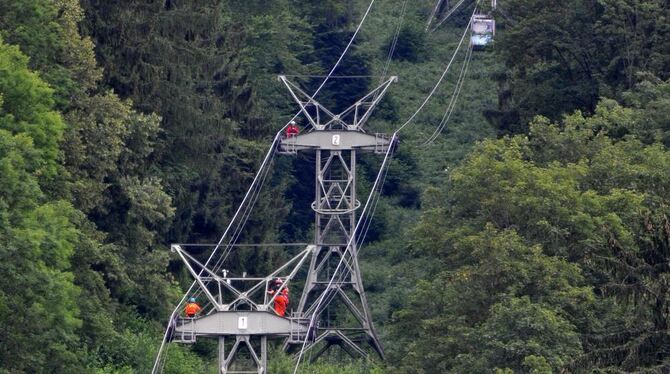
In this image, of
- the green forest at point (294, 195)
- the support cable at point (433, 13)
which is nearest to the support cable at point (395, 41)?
the support cable at point (433, 13)

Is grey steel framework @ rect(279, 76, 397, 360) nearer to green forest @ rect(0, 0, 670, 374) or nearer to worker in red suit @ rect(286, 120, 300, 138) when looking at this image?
worker in red suit @ rect(286, 120, 300, 138)

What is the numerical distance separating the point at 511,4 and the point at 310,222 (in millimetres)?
13999

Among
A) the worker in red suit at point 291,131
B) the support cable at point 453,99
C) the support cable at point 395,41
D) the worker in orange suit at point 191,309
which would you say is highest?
the worker in red suit at point 291,131

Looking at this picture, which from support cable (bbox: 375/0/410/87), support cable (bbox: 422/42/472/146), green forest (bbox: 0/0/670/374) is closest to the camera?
green forest (bbox: 0/0/670/374)

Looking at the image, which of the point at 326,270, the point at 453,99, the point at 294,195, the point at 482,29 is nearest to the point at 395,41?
the point at 453,99

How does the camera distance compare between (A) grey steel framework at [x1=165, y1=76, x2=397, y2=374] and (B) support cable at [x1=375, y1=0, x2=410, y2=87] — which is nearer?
(A) grey steel framework at [x1=165, y1=76, x2=397, y2=374]

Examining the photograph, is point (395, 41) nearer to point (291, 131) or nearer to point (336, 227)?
point (291, 131)

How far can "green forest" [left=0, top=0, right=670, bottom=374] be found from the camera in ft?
178

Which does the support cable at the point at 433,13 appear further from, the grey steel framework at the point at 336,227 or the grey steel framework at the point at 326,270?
the grey steel framework at the point at 336,227

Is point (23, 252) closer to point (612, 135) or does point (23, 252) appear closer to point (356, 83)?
point (612, 135)

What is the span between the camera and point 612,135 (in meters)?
65.3

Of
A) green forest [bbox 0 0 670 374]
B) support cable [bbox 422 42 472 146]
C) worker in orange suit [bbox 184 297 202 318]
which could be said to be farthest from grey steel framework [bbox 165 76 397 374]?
support cable [bbox 422 42 472 146]

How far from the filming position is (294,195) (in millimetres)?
88250

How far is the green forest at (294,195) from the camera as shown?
178 feet
